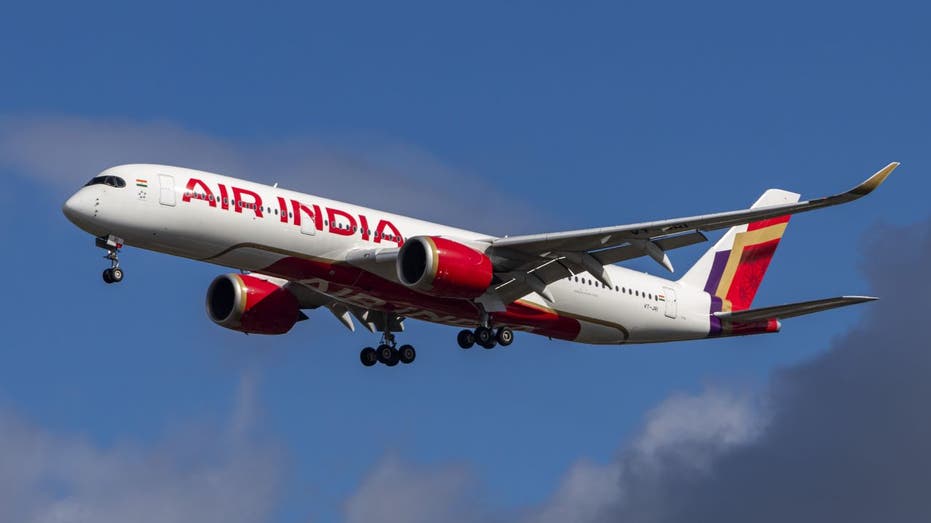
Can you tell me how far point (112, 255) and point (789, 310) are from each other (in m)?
22.1

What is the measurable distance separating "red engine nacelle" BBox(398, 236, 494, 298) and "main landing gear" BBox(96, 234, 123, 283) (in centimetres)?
815

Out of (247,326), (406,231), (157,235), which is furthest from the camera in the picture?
(247,326)

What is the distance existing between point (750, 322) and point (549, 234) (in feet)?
39.7

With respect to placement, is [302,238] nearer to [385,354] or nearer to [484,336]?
[484,336]

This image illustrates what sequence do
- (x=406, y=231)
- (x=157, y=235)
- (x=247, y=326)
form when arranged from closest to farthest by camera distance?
1. (x=157, y=235)
2. (x=406, y=231)
3. (x=247, y=326)

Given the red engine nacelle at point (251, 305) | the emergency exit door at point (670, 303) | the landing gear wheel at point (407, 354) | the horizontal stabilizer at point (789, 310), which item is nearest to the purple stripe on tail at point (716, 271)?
the horizontal stabilizer at point (789, 310)

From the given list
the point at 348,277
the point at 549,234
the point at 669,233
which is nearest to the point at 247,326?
the point at 348,277

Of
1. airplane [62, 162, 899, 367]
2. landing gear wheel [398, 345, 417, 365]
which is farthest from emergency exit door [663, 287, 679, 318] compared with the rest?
landing gear wheel [398, 345, 417, 365]

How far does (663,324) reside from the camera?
184 ft

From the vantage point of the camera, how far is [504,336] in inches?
2039

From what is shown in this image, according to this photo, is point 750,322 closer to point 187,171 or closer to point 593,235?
point 593,235

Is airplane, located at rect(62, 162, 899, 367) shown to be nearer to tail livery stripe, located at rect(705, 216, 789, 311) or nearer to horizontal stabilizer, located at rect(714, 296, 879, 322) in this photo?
horizontal stabilizer, located at rect(714, 296, 879, 322)

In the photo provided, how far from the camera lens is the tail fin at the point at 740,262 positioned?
5903cm

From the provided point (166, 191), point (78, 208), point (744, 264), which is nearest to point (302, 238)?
point (166, 191)
